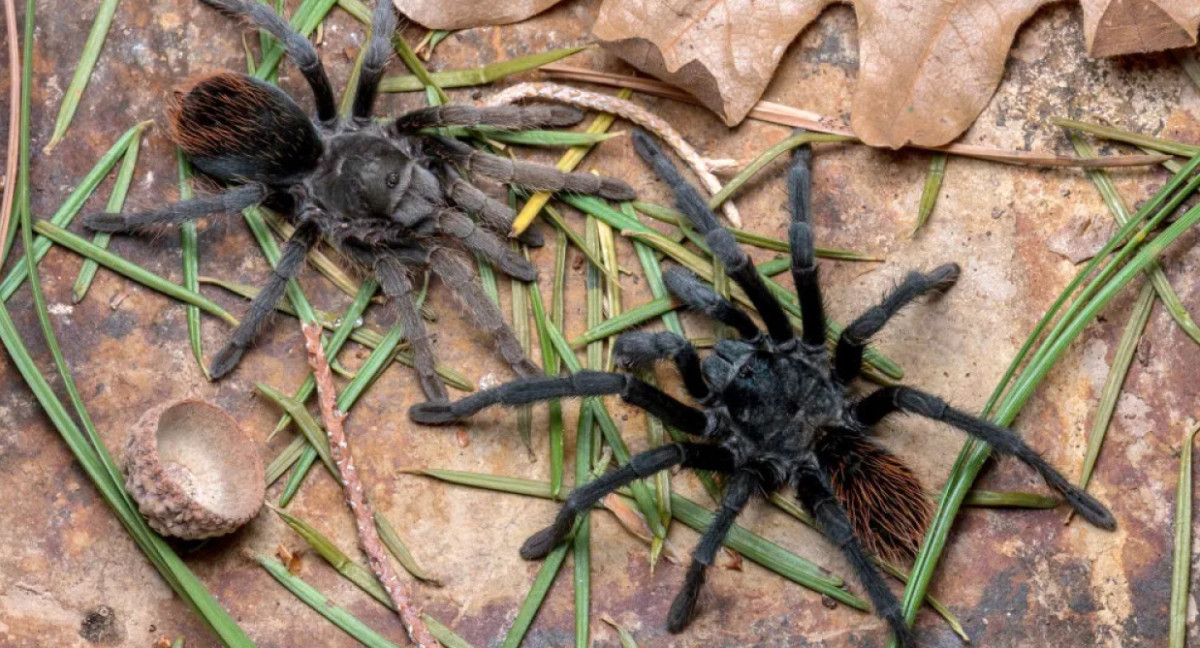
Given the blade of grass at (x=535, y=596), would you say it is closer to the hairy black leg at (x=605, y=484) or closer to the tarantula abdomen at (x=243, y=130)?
the hairy black leg at (x=605, y=484)

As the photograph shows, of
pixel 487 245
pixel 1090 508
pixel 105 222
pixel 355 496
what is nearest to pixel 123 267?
pixel 105 222

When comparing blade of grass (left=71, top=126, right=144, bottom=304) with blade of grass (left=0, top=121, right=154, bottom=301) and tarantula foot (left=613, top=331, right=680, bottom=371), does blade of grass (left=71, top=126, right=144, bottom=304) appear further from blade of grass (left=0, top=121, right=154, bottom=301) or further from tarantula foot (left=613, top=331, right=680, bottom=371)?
tarantula foot (left=613, top=331, right=680, bottom=371)

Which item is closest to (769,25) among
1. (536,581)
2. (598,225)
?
(598,225)

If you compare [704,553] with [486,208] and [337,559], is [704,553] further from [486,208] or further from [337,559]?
[486,208]

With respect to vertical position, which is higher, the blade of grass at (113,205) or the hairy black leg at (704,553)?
the blade of grass at (113,205)

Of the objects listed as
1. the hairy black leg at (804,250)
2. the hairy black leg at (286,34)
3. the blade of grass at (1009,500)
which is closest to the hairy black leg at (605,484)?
the hairy black leg at (804,250)

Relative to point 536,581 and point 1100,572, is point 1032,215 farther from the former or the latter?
point 536,581
